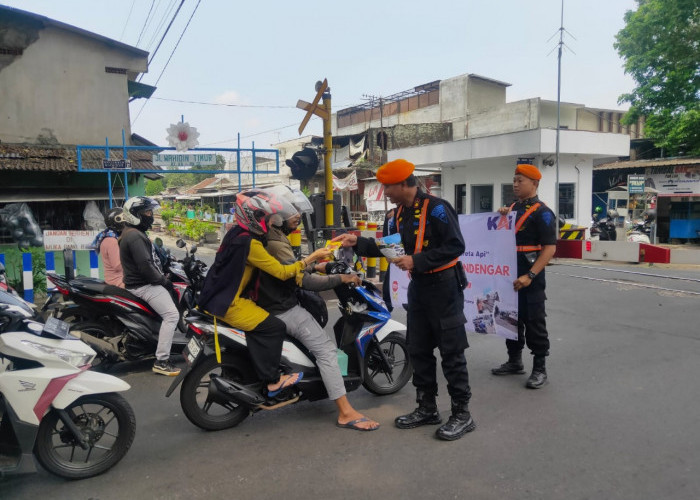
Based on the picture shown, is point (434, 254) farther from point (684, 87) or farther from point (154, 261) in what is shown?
point (684, 87)

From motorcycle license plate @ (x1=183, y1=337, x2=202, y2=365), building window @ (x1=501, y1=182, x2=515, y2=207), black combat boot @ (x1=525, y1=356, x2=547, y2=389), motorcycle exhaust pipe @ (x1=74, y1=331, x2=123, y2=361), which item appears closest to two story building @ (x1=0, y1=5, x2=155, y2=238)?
motorcycle exhaust pipe @ (x1=74, y1=331, x2=123, y2=361)

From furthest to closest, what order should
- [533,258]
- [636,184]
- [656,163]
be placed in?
[656,163], [636,184], [533,258]

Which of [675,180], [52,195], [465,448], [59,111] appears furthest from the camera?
[675,180]

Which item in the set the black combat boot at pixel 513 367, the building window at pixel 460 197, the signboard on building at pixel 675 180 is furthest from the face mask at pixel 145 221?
the signboard on building at pixel 675 180

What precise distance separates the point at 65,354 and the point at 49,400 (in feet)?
0.84

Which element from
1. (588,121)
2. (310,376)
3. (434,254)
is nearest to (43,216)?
(310,376)

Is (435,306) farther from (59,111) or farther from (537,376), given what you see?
(59,111)

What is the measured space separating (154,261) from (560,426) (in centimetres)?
379

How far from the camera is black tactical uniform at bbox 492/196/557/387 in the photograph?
455 centimetres

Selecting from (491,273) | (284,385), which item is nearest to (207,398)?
(284,385)

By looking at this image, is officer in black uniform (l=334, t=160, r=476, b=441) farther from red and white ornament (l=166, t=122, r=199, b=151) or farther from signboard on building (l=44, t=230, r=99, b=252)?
red and white ornament (l=166, t=122, r=199, b=151)

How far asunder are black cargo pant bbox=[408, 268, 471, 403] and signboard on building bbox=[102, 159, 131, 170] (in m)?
7.52

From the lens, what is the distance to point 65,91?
12.5 metres

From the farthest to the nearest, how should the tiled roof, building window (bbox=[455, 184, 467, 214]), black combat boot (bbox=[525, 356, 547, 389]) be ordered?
building window (bbox=[455, 184, 467, 214]) < the tiled roof < black combat boot (bbox=[525, 356, 547, 389])
